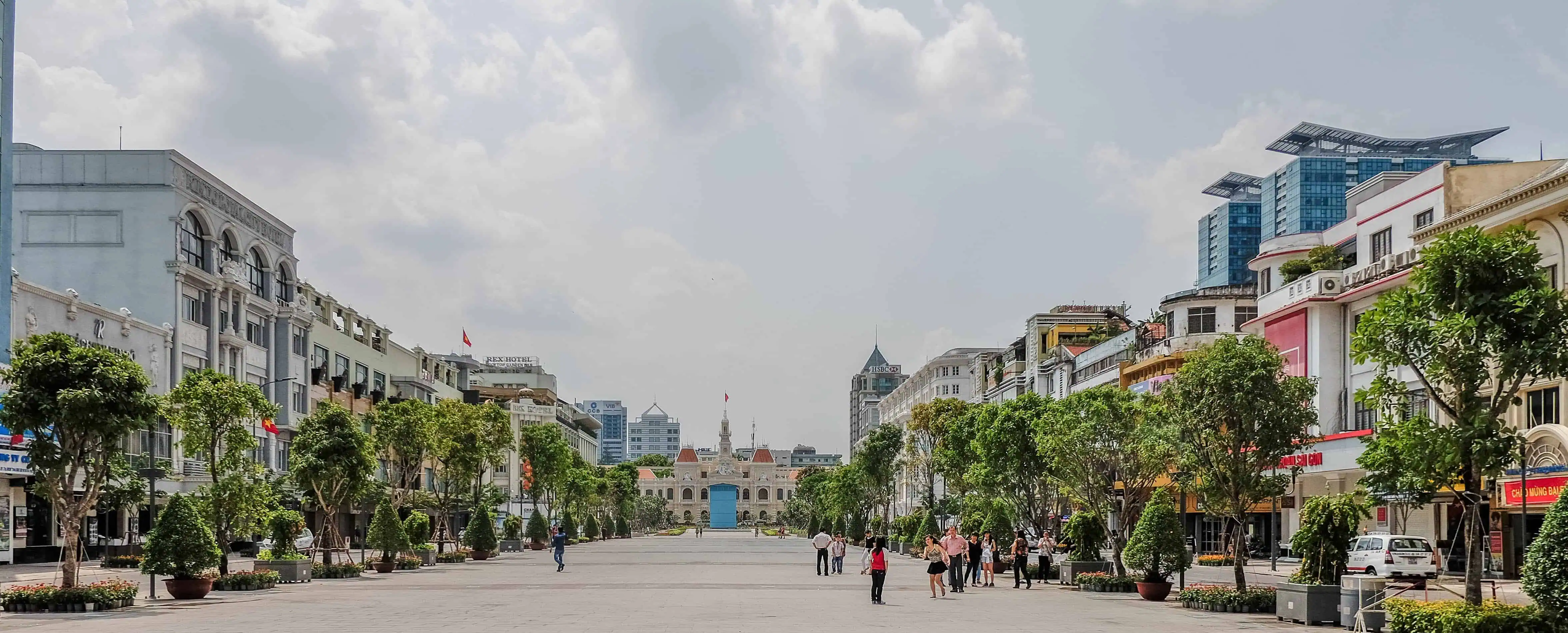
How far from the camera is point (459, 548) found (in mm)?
68000

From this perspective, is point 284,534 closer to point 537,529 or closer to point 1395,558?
point 1395,558

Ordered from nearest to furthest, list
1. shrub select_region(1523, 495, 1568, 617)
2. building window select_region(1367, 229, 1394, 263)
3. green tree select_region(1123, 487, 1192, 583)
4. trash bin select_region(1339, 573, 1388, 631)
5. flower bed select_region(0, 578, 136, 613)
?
shrub select_region(1523, 495, 1568, 617)
trash bin select_region(1339, 573, 1388, 631)
flower bed select_region(0, 578, 136, 613)
green tree select_region(1123, 487, 1192, 583)
building window select_region(1367, 229, 1394, 263)

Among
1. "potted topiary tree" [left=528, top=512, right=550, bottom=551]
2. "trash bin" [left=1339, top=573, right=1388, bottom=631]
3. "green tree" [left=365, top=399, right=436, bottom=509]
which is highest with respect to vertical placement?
"green tree" [left=365, top=399, right=436, bottom=509]

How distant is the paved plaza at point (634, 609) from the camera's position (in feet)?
82.6

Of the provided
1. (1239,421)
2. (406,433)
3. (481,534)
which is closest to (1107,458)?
(1239,421)

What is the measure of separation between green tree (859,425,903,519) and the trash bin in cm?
6442

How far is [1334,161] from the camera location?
18038 cm

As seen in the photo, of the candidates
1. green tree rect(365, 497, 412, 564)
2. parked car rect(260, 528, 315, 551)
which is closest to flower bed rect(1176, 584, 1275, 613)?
green tree rect(365, 497, 412, 564)

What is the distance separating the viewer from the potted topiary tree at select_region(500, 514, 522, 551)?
257 feet

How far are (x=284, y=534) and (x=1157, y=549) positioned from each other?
24.2 metres

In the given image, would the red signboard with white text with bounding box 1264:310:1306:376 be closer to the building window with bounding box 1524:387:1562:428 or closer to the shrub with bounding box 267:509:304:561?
the building window with bounding box 1524:387:1562:428

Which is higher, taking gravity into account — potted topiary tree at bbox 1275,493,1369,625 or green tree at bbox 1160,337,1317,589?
green tree at bbox 1160,337,1317,589

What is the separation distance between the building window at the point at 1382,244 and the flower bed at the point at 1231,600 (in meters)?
25.6

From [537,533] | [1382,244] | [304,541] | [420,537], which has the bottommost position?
[537,533]
